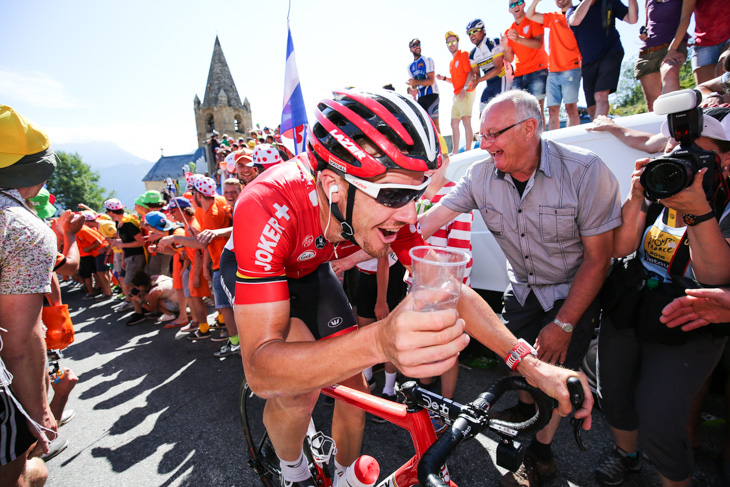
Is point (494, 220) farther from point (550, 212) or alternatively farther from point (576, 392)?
point (576, 392)

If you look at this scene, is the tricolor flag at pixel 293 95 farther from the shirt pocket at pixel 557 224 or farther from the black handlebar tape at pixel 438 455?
the black handlebar tape at pixel 438 455

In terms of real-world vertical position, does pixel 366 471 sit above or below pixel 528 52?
below

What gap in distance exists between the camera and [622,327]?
215 cm

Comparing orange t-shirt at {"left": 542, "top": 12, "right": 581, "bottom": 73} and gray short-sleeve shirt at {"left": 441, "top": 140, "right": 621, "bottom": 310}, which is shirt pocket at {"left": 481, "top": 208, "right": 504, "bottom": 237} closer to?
gray short-sleeve shirt at {"left": 441, "top": 140, "right": 621, "bottom": 310}

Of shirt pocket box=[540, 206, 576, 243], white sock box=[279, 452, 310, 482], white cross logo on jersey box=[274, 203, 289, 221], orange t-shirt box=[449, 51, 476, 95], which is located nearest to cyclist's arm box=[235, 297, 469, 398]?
white cross logo on jersey box=[274, 203, 289, 221]

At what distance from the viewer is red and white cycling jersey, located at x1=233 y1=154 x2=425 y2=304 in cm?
133

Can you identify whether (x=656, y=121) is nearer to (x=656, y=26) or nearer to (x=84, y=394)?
(x=656, y=26)

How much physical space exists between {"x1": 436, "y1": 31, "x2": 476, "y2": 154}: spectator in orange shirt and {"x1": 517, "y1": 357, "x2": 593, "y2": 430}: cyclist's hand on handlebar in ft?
21.7

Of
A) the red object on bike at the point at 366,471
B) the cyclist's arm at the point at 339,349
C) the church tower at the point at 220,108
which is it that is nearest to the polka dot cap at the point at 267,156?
the cyclist's arm at the point at 339,349

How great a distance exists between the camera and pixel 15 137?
77.7 inches

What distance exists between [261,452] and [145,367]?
3848 mm

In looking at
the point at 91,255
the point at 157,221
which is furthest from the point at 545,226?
the point at 91,255

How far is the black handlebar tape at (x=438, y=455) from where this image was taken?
2.89ft

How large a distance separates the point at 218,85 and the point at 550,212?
72.6 metres
